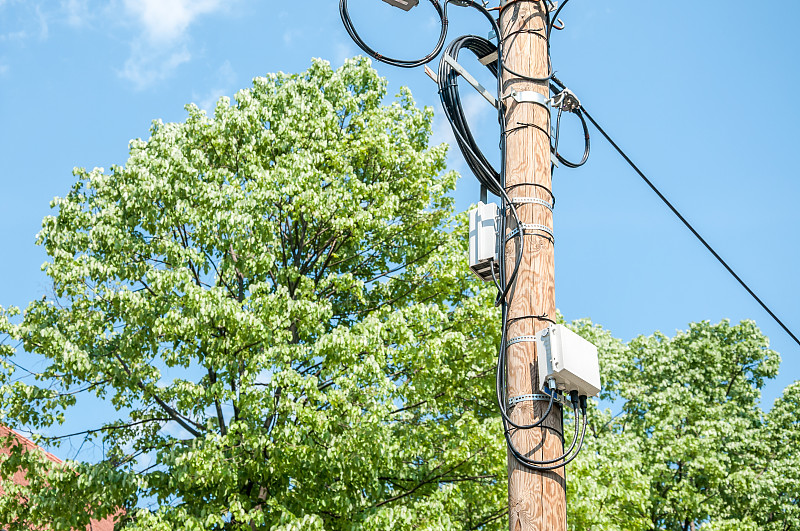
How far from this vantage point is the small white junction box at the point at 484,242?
17.0ft

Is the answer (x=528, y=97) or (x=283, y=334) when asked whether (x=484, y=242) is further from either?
(x=283, y=334)

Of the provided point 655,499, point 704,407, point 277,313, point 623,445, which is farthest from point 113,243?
point 704,407

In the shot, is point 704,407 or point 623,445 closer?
point 623,445

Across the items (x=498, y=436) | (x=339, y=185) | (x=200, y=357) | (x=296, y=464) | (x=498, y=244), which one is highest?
(x=339, y=185)

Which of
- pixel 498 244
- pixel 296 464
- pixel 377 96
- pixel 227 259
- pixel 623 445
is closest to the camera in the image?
pixel 498 244

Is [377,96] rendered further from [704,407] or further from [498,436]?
[704,407]

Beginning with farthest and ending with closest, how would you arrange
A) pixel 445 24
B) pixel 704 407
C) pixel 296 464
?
pixel 704 407 < pixel 296 464 < pixel 445 24

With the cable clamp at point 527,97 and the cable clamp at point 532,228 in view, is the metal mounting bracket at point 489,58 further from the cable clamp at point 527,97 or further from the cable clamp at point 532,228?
the cable clamp at point 532,228

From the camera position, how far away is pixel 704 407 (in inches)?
893

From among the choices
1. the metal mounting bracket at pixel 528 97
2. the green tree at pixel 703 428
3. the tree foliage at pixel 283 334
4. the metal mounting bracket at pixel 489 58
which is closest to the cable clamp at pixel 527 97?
the metal mounting bracket at pixel 528 97

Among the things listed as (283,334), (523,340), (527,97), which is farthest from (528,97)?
(283,334)

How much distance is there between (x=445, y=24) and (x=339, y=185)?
566 cm

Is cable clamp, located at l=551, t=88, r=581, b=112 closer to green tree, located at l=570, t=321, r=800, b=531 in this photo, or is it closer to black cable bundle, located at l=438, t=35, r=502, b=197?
black cable bundle, located at l=438, t=35, r=502, b=197

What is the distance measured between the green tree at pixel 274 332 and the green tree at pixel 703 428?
5.96 meters
